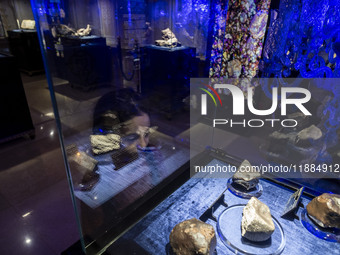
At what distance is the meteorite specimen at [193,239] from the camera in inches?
38.1

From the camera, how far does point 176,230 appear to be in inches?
41.4

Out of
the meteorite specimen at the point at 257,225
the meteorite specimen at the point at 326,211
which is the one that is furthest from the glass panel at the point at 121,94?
the meteorite specimen at the point at 326,211

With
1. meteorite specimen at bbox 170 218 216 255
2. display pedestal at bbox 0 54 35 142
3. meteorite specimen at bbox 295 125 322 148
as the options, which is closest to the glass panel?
meteorite specimen at bbox 170 218 216 255

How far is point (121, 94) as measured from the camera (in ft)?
6.62

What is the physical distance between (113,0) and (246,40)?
134cm

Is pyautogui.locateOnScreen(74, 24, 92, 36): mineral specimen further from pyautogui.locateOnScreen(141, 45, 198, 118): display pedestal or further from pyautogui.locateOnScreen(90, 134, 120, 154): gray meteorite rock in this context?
pyautogui.locateOnScreen(90, 134, 120, 154): gray meteorite rock

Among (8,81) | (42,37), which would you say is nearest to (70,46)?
(42,37)

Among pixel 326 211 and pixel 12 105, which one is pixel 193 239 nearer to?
pixel 326 211

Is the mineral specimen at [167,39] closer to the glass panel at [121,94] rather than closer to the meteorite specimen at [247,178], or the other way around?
the glass panel at [121,94]

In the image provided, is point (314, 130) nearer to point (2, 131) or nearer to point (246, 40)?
point (246, 40)

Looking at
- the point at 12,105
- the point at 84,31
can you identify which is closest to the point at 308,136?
the point at 84,31

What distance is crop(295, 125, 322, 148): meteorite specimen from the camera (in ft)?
5.97

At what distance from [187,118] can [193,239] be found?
1869mm

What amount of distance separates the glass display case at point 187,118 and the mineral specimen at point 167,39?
0.01 m
